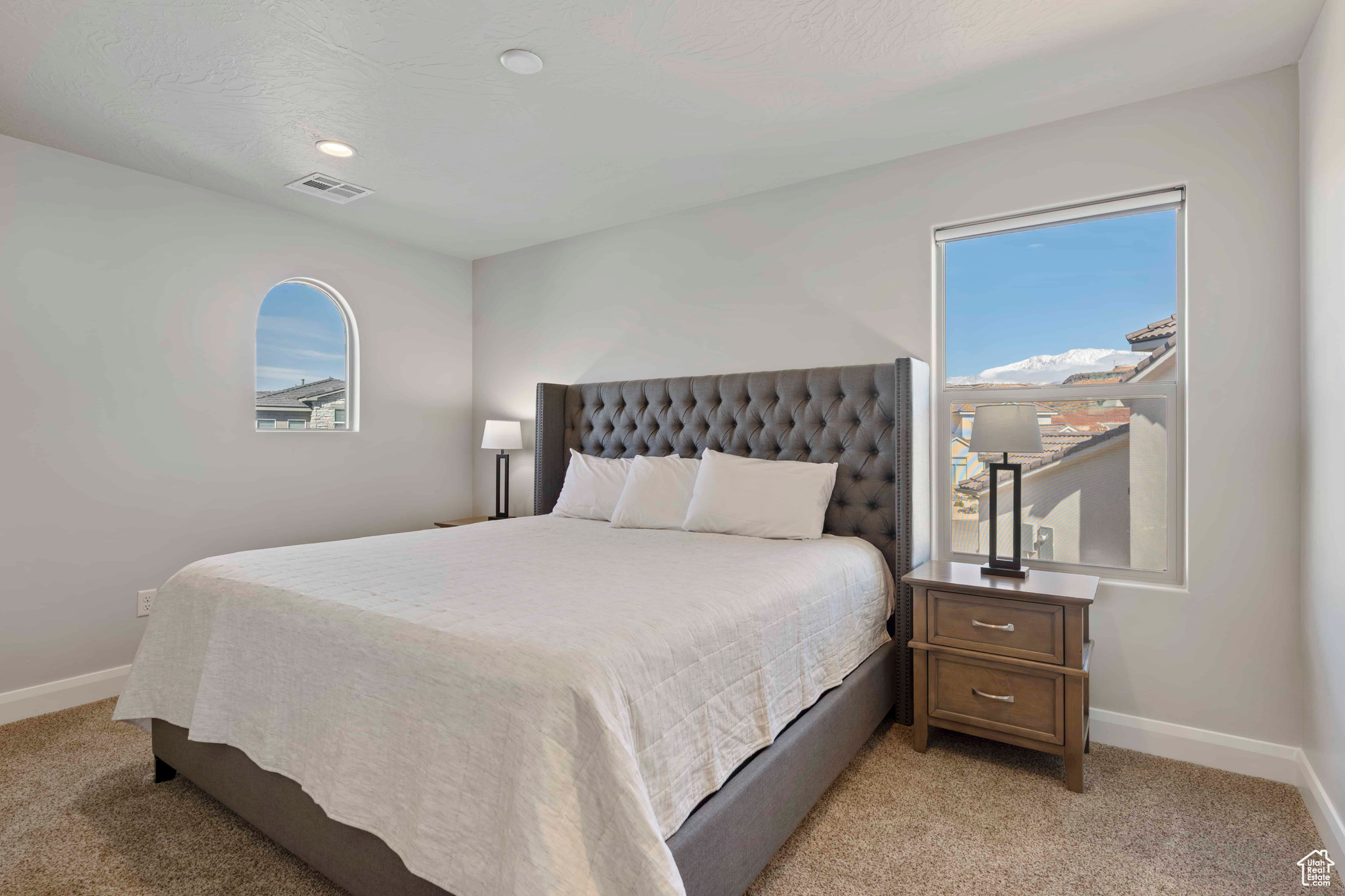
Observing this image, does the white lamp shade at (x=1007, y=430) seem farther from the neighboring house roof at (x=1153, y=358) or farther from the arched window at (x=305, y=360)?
the arched window at (x=305, y=360)

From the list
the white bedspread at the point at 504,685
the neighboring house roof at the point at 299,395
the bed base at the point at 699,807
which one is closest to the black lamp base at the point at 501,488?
the neighboring house roof at the point at 299,395

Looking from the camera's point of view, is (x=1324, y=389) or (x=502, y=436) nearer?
(x=1324, y=389)

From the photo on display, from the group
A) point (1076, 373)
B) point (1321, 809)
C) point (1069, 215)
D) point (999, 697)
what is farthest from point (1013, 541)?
point (1069, 215)

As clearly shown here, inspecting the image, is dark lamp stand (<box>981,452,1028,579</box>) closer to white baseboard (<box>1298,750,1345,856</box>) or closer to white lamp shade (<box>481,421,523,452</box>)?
white baseboard (<box>1298,750,1345,856</box>)

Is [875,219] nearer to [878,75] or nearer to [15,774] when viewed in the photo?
[878,75]

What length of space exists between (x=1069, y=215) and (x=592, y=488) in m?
2.40

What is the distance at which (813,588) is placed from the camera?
79.8 inches

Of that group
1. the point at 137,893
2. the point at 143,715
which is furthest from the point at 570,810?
the point at 143,715

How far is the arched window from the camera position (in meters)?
3.53

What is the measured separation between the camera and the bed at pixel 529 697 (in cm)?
113

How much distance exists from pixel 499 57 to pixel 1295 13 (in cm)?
238

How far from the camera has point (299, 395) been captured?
3.67 metres

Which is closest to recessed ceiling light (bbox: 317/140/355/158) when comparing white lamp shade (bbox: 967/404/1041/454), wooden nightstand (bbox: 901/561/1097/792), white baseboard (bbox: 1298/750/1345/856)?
white lamp shade (bbox: 967/404/1041/454)

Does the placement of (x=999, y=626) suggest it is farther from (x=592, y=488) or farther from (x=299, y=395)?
(x=299, y=395)
